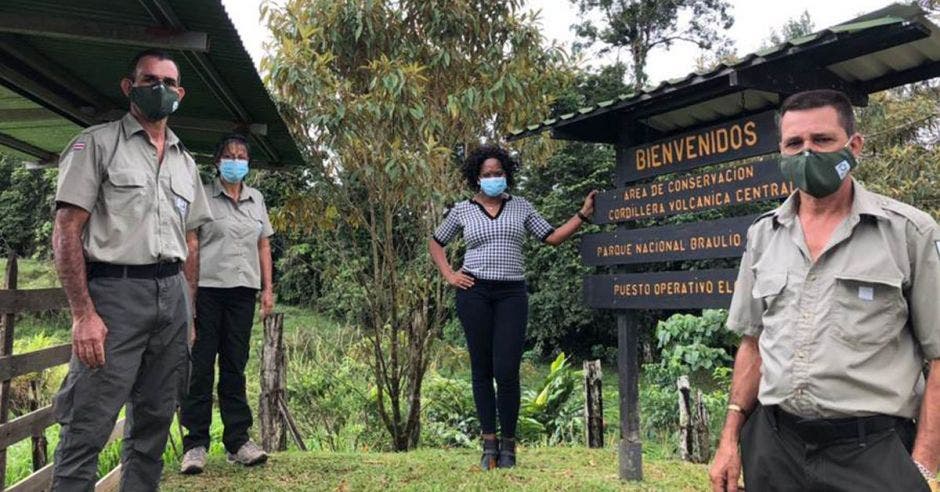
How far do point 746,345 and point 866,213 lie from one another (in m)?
0.54

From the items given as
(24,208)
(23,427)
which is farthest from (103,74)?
(24,208)

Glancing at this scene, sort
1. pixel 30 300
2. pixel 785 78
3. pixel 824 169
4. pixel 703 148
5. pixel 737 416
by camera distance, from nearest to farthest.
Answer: pixel 824 169 < pixel 737 416 < pixel 785 78 < pixel 30 300 < pixel 703 148

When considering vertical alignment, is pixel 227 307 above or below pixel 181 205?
below

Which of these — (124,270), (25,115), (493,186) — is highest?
(25,115)

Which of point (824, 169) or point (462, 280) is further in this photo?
point (462, 280)

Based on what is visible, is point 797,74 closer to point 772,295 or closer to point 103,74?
point 772,295

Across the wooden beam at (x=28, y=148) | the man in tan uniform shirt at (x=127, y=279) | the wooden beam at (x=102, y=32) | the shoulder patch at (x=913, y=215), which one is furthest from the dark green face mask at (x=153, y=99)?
the shoulder patch at (x=913, y=215)

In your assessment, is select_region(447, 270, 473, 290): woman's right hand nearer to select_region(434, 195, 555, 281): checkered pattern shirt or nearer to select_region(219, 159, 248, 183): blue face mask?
select_region(434, 195, 555, 281): checkered pattern shirt

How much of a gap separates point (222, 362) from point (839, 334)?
327 cm

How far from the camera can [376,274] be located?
5.62 m

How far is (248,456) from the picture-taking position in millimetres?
4164

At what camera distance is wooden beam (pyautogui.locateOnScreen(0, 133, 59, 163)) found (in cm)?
405

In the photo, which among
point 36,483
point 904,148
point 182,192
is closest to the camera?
point 182,192

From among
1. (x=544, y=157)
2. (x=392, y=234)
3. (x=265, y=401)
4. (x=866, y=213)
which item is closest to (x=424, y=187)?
(x=392, y=234)
